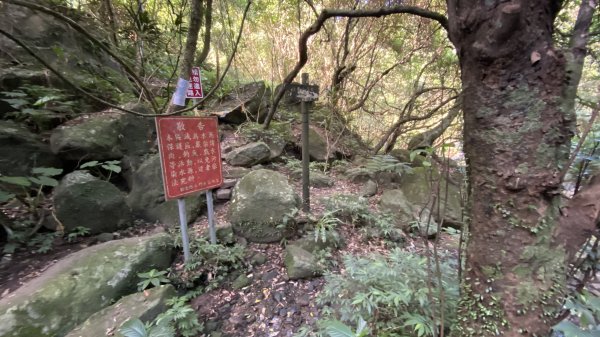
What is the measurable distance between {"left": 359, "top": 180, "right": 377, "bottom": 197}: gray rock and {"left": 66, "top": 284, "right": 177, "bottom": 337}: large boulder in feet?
10.8

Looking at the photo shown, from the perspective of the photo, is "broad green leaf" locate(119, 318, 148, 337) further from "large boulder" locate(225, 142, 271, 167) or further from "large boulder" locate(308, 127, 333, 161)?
"large boulder" locate(308, 127, 333, 161)

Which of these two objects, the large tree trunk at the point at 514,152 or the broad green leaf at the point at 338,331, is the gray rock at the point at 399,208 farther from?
the broad green leaf at the point at 338,331

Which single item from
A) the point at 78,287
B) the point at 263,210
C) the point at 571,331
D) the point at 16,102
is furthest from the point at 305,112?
the point at 16,102

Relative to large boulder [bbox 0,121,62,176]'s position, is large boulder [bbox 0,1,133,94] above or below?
above

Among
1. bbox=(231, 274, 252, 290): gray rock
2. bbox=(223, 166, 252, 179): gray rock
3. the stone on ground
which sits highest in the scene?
bbox=(223, 166, 252, 179): gray rock

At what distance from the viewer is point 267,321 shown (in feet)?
7.43

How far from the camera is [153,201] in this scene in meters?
3.62

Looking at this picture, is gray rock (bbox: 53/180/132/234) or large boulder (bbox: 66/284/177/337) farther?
gray rock (bbox: 53/180/132/234)

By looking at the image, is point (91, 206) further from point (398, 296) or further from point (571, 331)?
point (571, 331)

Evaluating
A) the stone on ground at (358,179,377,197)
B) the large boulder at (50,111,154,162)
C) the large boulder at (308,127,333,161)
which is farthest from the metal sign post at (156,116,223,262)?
the large boulder at (308,127,333,161)

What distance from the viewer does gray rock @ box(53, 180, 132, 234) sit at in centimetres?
295

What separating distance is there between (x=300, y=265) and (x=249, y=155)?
8.20 feet

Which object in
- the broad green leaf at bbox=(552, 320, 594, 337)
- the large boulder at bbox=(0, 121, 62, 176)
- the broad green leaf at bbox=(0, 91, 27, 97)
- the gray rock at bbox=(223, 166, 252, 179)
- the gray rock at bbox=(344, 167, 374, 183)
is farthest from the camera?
the gray rock at bbox=(344, 167, 374, 183)

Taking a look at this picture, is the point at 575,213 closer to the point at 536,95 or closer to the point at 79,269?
the point at 536,95
